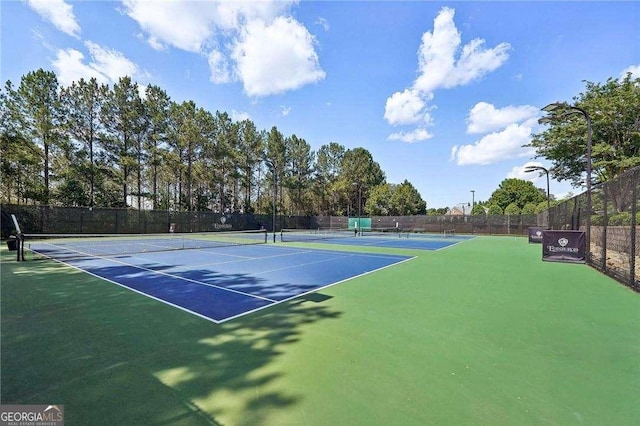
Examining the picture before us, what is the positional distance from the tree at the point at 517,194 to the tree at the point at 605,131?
46348 mm

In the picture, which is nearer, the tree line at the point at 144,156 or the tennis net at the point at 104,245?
the tennis net at the point at 104,245

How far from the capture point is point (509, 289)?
6.33 metres

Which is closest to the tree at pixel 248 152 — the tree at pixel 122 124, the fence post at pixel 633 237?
the tree at pixel 122 124

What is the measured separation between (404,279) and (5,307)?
24.6ft

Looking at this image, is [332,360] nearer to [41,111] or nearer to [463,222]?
[41,111]

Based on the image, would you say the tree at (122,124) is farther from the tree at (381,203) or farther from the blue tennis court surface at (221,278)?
the tree at (381,203)

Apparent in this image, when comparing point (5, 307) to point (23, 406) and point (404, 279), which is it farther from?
point (404, 279)

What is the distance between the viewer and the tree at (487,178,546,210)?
63.7 meters

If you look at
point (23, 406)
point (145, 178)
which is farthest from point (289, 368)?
point (145, 178)

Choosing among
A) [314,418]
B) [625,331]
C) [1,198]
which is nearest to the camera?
[314,418]

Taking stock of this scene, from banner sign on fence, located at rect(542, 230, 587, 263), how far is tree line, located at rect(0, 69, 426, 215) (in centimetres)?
1477

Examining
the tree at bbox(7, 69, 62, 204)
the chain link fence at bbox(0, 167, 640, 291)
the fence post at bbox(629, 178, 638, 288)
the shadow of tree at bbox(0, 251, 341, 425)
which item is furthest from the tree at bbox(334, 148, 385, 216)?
the shadow of tree at bbox(0, 251, 341, 425)

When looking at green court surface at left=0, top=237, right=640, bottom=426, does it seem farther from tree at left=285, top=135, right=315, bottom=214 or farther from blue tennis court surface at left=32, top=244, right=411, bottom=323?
tree at left=285, top=135, right=315, bottom=214

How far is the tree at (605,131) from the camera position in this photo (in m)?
17.8
